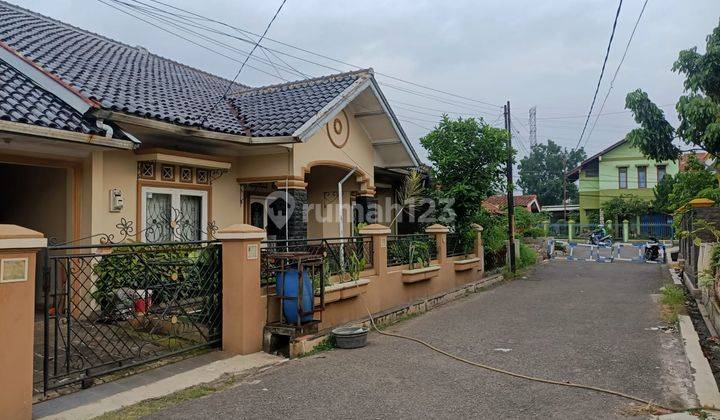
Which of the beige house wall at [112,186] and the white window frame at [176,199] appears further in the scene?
the white window frame at [176,199]

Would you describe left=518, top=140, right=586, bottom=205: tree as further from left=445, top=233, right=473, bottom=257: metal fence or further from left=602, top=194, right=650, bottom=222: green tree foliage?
left=445, top=233, right=473, bottom=257: metal fence

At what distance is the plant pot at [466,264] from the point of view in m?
13.1

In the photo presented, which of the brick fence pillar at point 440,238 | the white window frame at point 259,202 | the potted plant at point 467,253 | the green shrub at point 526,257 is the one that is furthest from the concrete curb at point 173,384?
the green shrub at point 526,257

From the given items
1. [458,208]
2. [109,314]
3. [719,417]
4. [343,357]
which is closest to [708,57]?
[458,208]

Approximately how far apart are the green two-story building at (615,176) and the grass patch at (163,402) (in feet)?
133

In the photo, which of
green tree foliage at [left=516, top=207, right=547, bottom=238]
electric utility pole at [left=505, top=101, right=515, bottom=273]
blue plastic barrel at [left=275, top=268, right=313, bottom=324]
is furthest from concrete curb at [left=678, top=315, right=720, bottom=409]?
green tree foliage at [left=516, top=207, right=547, bottom=238]

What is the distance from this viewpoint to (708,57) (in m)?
11.7

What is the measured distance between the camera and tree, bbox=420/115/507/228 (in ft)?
45.9

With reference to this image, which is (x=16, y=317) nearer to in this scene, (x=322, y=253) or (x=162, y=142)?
(x=322, y=253)

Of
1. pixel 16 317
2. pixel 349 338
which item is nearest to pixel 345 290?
pixel 349 338

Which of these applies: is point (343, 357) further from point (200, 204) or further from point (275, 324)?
point (200, 204)

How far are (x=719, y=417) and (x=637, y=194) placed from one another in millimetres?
40300

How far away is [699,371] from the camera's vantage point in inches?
227

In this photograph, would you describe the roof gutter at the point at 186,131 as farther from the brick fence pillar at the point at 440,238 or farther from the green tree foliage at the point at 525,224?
the green tree foliage at the point at 525,224
